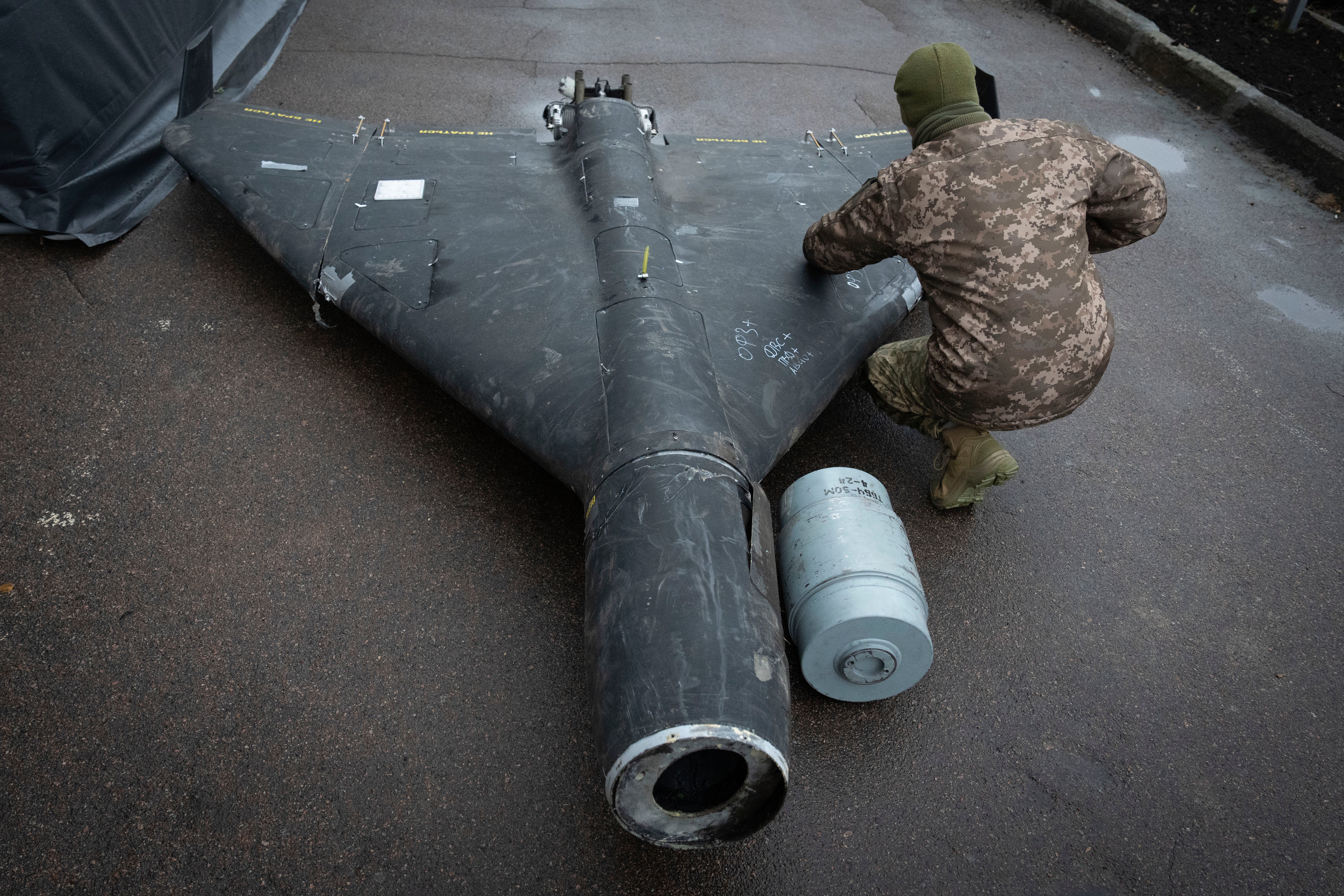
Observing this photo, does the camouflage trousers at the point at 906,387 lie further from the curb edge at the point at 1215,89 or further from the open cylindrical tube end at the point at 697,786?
the curb edge at the point at 1215,89

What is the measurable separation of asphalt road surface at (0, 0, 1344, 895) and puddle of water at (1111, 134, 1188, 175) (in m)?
1.86

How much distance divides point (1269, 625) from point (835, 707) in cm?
223

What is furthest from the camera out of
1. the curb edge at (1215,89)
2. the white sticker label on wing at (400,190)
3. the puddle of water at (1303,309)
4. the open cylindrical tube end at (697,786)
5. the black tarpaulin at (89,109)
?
the curb edge at (1215,89)

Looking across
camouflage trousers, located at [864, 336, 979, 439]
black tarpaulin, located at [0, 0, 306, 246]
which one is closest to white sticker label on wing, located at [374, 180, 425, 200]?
black tarpaulin, located at [0, 0, 306, 246]

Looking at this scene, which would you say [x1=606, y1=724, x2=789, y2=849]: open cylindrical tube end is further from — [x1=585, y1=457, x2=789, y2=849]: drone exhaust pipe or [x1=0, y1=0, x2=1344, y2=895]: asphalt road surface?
[x1=0, y1=0, x2=1344, y2=895]: asphalt road surface

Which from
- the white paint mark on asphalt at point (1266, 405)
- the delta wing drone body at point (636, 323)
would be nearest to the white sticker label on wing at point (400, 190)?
the delta wing drone body at point (636, 323)

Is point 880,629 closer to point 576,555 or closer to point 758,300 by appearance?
point 576,555

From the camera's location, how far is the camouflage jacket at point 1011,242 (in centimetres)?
310

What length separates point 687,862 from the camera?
279 centimetres

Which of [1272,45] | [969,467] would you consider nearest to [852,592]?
[969,467]

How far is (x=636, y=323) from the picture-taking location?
3.23 m

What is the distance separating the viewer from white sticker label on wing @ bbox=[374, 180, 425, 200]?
4164 millimetres

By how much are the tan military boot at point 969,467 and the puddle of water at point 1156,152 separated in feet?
15.0

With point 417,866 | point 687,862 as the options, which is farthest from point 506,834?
point 687,862
